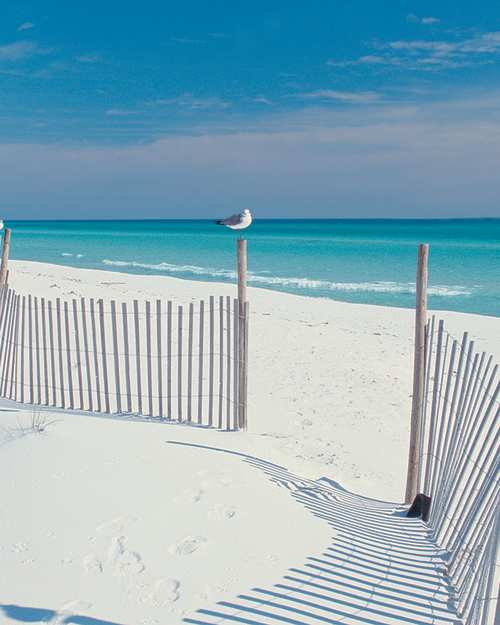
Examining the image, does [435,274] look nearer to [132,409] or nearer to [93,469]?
[132,409]

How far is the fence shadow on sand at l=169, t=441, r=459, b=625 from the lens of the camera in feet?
11.5

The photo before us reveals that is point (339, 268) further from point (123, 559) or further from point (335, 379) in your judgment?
point (123, 559)

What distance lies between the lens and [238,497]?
16.0 ft

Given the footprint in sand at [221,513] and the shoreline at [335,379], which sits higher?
the footprint in sand at [221,513]

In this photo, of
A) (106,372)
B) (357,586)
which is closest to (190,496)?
(357,586)

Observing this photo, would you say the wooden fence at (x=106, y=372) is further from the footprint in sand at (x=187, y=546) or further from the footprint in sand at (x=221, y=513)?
the footprint in sand at (x=187, y=546)

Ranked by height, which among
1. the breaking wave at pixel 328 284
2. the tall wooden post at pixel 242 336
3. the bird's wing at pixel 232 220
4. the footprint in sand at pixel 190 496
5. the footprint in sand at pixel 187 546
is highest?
the bird's wing at pixel 232 220

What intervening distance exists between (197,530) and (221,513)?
0.98ft

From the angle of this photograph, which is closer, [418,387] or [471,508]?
[471,508]

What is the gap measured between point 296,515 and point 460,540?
1.19 metres

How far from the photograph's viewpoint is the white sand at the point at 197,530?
11.6ft

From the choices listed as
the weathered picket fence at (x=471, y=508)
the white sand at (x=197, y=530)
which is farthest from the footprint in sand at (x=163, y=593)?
the weathered picket fence at (x=471, y=508)

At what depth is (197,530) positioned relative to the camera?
4312 mm

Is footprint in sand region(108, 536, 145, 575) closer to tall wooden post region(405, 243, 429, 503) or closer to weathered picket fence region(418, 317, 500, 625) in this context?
weathered picket fence region(418, 317, 500, 625)
